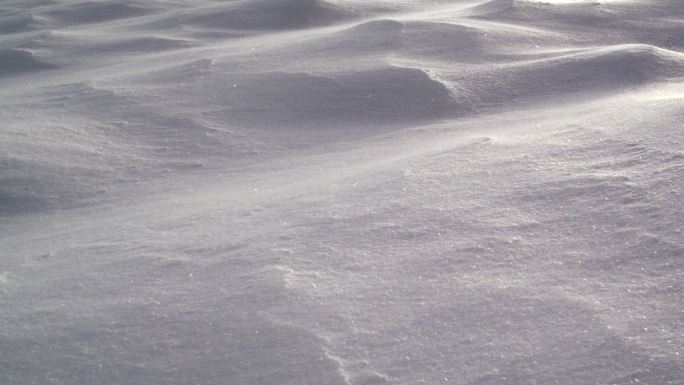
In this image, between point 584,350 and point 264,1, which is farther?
point 264,1

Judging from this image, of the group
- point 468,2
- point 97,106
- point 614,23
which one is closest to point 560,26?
point 614,23

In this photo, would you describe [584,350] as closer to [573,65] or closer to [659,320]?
[659,320]

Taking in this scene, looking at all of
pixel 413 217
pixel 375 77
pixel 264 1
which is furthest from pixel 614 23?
pixel 413 217

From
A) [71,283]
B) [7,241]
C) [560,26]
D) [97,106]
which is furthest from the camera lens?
[560,26]

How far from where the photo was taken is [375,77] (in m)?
2.94

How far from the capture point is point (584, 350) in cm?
127

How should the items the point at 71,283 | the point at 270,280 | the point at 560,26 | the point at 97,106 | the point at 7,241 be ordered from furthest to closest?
the point at 560,26, the point at 97,106, the point at 7,241, the point at 71,283, the point at 270,280

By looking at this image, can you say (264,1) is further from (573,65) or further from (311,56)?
(573,65)

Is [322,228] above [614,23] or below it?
below

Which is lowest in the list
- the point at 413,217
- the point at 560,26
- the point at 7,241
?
the point at 7,241

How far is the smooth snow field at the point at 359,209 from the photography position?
52.9 inches

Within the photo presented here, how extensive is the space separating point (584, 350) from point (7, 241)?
5.04ft

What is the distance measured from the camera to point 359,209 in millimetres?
1867

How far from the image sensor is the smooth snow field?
134 centimetres
